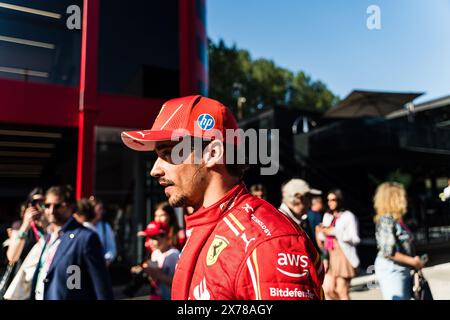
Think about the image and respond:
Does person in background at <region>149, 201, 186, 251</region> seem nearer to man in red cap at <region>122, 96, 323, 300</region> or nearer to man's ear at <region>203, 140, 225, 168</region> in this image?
man in red cap at <region>122, 96, 323, 300</region>

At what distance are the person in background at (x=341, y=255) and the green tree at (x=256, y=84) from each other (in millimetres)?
15902

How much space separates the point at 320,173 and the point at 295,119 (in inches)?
209

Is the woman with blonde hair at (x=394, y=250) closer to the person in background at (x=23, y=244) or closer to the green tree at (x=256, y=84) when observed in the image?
the person in background at (x=23, y=244)

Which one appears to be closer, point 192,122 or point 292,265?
point 292,265

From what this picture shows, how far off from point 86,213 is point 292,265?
174 inches

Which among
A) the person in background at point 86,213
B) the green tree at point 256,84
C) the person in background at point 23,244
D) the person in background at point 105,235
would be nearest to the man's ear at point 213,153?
the person in background at point 23,244

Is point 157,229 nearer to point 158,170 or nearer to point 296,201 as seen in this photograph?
point 296,201

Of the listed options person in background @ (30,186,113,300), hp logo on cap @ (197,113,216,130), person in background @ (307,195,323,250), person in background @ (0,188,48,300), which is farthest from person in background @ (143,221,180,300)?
hp logo on cap @ (197,113,216,130)

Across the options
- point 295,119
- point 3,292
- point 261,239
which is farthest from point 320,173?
point 261,239

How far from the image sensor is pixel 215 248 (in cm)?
116

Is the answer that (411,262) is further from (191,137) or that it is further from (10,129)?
(10,129)

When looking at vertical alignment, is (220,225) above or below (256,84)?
below

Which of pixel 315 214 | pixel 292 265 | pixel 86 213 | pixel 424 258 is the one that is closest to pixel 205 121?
pixel 292 265

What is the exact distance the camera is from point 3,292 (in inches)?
112
